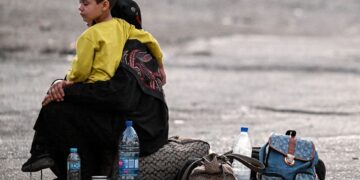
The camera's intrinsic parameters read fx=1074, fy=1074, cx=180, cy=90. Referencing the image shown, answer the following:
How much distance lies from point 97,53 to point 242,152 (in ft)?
3.86

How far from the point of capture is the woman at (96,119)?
6.79m

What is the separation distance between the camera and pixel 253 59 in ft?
65.2

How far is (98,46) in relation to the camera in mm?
6836

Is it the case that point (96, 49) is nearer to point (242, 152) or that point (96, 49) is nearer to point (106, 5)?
point (106, 5)

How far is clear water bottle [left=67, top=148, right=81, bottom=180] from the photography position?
6.70 metres

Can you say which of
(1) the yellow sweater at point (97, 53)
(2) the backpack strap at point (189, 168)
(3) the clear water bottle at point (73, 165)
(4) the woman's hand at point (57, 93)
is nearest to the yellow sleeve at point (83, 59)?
(1) the yellow sweater at point (97, 53)

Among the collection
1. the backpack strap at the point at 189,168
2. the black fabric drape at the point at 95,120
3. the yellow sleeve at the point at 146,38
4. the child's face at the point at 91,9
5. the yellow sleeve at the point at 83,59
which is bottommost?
the backpack strap at the point at 189,168

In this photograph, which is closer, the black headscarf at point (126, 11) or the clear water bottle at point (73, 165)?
the clear water bottle at point (73, 165)

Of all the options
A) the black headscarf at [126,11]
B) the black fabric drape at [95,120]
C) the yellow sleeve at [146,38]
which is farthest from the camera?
the black headscarf at [126,11]

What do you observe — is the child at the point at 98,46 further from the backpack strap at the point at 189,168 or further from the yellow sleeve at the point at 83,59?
the backpack strap at the point at 189,168

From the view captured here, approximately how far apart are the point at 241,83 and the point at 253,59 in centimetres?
427

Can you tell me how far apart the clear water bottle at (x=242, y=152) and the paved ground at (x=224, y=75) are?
3.81 ft

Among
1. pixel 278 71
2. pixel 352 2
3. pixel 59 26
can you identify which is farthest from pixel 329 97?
pixel 352 2

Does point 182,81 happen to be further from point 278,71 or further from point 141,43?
point 141,43
